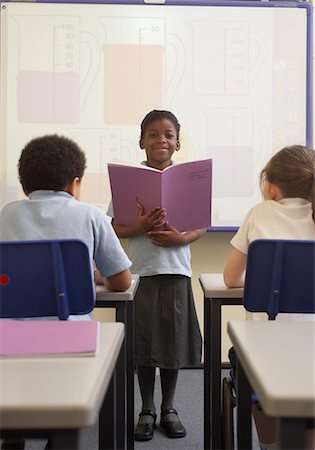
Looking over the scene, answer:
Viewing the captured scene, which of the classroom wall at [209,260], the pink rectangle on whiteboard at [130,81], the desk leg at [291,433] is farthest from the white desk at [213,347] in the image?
the pink rectangle on whiteboard at [130,81]

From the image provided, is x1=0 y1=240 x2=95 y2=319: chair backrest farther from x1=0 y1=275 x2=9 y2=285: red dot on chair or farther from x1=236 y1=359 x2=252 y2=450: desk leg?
x1=236 y1=359 x2=252 y2=450: desk leg

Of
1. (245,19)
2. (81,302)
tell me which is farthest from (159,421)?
(245,19)

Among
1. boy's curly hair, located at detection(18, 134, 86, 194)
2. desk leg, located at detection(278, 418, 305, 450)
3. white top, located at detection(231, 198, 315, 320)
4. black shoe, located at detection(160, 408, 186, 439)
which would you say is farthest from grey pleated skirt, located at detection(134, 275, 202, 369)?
desk leg, located at detection(278, 418, 305, 450)

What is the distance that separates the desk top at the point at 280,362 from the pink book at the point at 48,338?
254mm

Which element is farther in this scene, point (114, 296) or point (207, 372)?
point (207, 372)

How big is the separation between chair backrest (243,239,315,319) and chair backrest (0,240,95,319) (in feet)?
1.43

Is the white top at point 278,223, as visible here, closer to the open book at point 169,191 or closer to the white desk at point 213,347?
the white desk at point 213,347

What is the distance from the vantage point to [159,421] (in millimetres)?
2609

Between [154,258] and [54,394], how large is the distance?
162cm

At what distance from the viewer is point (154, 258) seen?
2.39 meters

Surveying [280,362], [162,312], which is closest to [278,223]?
[162,312]

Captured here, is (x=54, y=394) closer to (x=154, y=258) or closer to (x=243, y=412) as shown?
(x=243, y=412)

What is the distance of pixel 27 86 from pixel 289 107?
1.46 meters

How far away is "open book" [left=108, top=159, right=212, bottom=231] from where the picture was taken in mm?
2066
